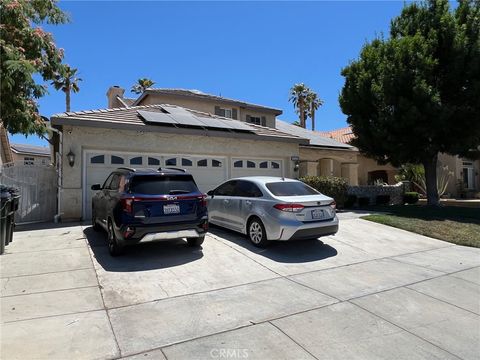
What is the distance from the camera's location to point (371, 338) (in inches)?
162

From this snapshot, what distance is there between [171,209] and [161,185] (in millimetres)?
560

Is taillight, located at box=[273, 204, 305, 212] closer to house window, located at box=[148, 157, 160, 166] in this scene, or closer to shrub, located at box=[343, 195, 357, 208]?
house window, located at box=[148, 157, 160, 166]

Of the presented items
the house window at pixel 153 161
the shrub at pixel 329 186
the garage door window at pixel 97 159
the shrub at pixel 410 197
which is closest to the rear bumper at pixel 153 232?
the garage door window at pixel 97 159

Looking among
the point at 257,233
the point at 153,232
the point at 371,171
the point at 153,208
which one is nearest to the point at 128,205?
the point at 153,208

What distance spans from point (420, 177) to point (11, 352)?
2499 cm

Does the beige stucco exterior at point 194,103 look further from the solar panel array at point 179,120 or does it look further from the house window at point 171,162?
the house window at point 171,162

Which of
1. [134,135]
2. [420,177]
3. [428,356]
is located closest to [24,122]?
[134,135]

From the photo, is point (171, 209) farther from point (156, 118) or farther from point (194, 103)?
point (194, 103)

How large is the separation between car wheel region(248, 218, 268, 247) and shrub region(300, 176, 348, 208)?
20.4 ft

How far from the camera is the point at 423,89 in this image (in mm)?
15195

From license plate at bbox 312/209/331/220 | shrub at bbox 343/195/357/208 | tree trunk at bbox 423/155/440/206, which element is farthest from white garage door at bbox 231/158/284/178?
tree trunk at bbox 423/155/440/206

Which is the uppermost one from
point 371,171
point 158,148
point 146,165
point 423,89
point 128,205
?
point 423,89

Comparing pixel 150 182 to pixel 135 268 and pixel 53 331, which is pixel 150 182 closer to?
pixel 135 268

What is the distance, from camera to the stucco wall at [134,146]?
11242 millimetres
